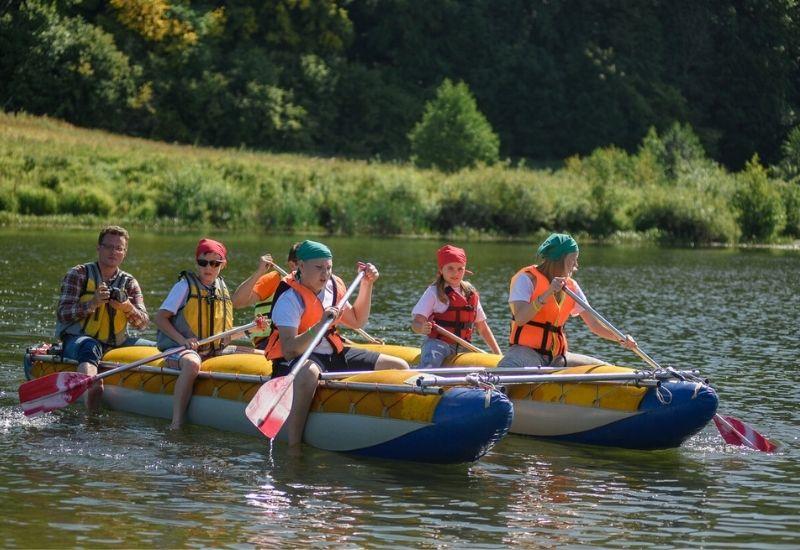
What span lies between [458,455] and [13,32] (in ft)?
150

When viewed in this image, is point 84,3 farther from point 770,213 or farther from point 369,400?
point 369,400

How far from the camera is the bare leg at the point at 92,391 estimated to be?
11742 millimetres

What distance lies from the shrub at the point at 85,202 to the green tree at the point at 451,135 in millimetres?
18030

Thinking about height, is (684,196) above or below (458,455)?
above

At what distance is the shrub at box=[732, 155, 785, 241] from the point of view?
1620 inches

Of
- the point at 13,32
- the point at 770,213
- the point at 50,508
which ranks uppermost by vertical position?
the point at 13,32

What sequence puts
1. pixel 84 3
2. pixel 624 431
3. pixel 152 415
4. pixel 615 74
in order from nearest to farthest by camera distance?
pixel 624 431
pixel 152 415
pixel 84 3
pixel 615 74

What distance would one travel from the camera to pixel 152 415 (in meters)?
11.6

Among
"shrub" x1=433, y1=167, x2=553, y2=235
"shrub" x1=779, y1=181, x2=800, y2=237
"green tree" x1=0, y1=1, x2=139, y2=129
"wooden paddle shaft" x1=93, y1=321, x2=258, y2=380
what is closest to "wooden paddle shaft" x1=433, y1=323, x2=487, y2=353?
"wooden paddle shaft" x1=93, y1=321, x2=258, y2=380

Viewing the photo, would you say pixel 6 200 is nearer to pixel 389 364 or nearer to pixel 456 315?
pixel 456 315

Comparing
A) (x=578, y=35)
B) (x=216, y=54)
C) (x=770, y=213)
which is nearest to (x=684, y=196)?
(x=770, y=213)

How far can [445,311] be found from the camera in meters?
11.7

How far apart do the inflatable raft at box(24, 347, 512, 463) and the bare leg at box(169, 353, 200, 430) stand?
8cm

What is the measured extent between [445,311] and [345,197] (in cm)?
2641
